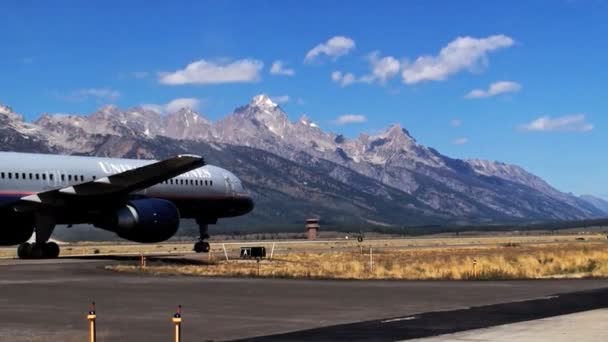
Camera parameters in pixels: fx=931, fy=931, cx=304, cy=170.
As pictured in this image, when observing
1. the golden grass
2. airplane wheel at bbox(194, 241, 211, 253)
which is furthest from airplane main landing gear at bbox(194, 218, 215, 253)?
the golden grass

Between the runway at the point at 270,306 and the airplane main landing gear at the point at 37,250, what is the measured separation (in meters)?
12.8

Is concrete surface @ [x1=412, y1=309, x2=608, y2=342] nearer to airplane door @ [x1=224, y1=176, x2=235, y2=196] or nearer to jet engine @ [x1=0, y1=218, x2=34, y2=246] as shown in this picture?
jet engine @ [x1=0, y1=218, x2=34, y2=246]

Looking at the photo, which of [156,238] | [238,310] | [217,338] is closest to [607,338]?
[217,338]

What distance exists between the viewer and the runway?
17.2m

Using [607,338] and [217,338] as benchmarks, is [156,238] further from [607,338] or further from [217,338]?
[607,338]

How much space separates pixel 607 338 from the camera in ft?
50.7

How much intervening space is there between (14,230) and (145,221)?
22.6ft

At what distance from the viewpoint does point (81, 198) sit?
42.3m

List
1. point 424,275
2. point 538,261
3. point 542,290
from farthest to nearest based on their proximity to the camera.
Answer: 1. point 538,261
2. point 424,275
3. point 542,290

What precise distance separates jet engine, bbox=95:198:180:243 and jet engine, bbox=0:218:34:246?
13.9 feet

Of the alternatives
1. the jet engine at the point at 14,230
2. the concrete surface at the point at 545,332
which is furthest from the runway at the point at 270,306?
the jet engine at the point at 14,230

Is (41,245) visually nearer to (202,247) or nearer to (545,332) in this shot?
(202,247)

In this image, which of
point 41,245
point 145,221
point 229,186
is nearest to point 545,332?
point 145,221

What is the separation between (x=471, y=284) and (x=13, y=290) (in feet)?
45.9
